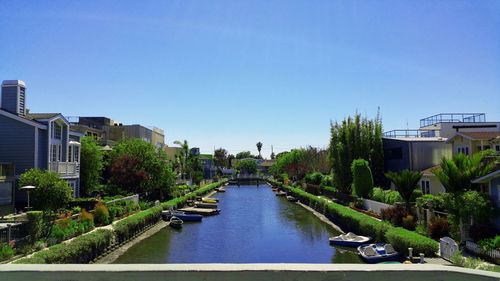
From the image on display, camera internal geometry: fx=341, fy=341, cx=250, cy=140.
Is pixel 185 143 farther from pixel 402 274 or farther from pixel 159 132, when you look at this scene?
pixel 402 274

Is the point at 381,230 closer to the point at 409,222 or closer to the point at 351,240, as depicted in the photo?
the point at 409,222

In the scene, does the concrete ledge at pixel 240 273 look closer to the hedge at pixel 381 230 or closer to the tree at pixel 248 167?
the hedge at pixel 381 230

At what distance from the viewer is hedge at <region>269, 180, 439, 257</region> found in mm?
18438

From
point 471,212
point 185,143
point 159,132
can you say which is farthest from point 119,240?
point 159,132

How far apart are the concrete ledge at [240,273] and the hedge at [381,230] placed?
16698mm

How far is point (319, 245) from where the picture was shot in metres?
27.9

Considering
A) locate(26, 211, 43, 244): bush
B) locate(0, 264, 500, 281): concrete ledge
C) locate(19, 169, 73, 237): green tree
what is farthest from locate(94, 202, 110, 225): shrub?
locate(0, 264, 500, 281): concrete ledge

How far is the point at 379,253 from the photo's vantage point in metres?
20.6

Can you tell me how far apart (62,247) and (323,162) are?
2497 inches

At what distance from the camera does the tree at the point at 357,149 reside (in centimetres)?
4403

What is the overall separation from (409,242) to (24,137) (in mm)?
29534

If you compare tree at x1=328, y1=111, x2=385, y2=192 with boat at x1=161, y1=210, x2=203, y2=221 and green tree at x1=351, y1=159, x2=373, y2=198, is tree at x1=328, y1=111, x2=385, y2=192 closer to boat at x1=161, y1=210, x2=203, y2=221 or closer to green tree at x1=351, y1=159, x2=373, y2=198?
green tree at x1=351, y1=159, x2=373, y2=198

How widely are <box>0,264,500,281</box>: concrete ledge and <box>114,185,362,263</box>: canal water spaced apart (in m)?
19.9

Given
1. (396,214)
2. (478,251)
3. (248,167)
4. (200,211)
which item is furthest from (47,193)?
(248,167)
